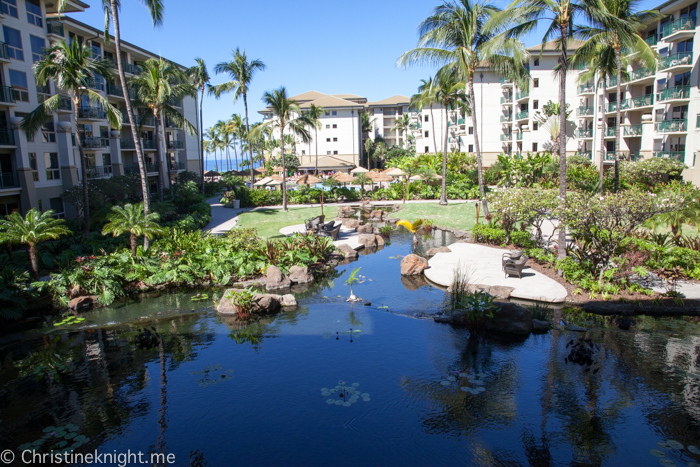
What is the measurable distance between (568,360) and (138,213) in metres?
15.8

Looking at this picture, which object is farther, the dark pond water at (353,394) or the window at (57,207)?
the window at (57,207)

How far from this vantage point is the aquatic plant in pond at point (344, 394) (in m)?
8.21

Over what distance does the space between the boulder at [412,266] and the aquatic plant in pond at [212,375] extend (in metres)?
8.61

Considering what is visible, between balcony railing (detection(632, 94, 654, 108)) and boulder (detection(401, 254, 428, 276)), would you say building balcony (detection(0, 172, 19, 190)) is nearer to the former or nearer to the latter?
boulder (detection(401, 254, 428, 276))

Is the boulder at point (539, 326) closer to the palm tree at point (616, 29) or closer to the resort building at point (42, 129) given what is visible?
the palm tree at point (616, 29)

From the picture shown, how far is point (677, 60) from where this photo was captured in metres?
31.3

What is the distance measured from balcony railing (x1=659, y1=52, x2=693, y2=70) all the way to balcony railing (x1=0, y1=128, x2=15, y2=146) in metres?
40.7

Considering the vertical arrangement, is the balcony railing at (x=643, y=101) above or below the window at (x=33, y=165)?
above

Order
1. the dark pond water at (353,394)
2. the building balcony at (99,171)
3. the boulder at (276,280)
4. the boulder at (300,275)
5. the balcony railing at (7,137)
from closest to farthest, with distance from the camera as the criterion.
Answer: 1. the dark pond water at (353,394)
2. the boulder at (276,280)
3. the boulder at (300,275)
4. the balcony railing at (7,137)
5. the building balcony at (99,171)

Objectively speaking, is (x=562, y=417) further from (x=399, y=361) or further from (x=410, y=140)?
(x=410, y=140)

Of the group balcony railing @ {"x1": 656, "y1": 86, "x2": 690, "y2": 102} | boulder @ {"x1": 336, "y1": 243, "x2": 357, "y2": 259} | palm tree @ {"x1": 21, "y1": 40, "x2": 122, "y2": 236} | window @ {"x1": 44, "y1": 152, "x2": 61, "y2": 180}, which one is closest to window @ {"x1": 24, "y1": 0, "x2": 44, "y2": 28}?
palm tree @ {"x1": 21, "y1": 40, "x2": 122, "y2": 236}

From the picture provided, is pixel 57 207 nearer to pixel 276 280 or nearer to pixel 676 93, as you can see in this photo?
pixel 276 280

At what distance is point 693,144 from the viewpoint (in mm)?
30266

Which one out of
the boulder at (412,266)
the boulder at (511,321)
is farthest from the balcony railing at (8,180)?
the boulder at (511,321)
